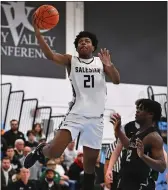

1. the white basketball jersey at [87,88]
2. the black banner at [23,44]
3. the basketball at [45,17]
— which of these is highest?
the black banner at [23,44]

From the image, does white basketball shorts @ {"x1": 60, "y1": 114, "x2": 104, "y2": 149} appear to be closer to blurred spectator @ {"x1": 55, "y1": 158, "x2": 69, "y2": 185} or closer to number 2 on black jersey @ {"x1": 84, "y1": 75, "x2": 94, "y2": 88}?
number 2 on black jersey @ {"x1": 84, "y1": 75, "x2": 94, "y2": 88}

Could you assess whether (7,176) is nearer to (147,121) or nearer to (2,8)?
(147,121)

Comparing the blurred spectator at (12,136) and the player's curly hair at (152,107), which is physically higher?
the player's curly hair at (152,107)

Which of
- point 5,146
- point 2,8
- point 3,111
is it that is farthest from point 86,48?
point 2,8

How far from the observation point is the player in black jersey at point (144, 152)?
16.7ft

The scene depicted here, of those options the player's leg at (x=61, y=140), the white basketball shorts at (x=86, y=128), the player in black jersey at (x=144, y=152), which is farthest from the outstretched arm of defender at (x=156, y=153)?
the player's leg at (x=61, y=140)

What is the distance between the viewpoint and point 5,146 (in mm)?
11867

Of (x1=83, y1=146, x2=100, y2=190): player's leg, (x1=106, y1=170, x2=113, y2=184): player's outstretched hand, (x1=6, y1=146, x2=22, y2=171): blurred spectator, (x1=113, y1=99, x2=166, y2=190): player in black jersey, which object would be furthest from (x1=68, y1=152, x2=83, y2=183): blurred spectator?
(x1=113, y1=99, x2=166, y2=190): player in black jersey

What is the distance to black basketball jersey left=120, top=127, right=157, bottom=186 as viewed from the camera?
514 cm

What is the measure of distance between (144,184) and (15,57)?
12.2 m

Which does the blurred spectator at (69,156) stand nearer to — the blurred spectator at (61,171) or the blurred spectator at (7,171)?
the blurred spectator at (61,171)

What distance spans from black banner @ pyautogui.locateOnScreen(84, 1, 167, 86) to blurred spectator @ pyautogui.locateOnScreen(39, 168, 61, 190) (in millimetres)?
8271

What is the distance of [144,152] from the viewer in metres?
5.12

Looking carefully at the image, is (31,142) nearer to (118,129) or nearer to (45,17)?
(45,17)
